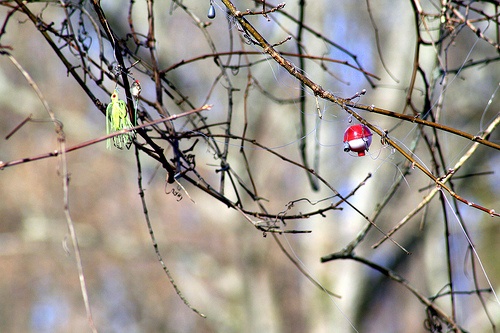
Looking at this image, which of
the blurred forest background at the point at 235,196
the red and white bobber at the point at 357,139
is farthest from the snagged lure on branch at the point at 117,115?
the blurred forest background at the point at 235,196

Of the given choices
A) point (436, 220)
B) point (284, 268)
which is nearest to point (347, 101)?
point (436, 220)

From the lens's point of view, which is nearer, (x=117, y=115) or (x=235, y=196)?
(x=117, y=115)

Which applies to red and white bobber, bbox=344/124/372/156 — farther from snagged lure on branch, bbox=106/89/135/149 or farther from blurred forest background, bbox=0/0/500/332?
blurred forest background, bbox=0/0/500/332

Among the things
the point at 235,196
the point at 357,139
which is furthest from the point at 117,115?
the point at 235,196

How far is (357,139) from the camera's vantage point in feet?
2.50

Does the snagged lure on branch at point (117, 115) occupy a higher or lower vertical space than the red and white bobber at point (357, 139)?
lower

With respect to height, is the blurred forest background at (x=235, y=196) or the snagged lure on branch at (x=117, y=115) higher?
the blurred forest background at (x=235, y=196)

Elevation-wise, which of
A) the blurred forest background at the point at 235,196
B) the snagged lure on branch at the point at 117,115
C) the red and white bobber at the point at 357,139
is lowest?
the snagged lure on branch at the point at 117,115

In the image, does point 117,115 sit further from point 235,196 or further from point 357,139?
point 235,196

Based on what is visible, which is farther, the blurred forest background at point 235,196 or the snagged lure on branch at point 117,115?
the blurred forest background at point 235,196

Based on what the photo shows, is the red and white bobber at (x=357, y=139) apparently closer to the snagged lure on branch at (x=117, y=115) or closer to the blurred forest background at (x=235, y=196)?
the snagged lure on branch at (x=117, y=115)

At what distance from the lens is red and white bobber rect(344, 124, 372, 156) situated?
76cm

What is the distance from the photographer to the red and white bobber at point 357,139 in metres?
0.76

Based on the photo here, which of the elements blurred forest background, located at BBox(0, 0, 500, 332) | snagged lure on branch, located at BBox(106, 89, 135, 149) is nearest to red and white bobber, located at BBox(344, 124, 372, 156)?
snagged lure on branch, located at BBox(106, 89, 135, 149)
